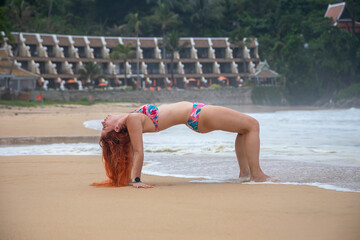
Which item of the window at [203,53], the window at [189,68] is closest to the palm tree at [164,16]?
the window at [203,53]

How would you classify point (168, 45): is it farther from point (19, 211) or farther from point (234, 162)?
point (19, 211)

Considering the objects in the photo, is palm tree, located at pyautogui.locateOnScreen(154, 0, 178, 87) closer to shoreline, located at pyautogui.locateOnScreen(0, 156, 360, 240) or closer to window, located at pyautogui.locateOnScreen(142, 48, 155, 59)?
window, located at pyautogui.locateOnScreen(142, 48, 155, 59)

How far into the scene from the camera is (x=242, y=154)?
577cm

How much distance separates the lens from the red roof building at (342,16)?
66062mm

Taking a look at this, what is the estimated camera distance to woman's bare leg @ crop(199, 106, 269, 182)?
5.40 metres

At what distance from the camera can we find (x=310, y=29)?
219ft

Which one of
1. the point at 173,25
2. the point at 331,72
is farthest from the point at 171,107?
the point at 173,25

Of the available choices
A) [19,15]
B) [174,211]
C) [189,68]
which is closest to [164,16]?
[189,68]

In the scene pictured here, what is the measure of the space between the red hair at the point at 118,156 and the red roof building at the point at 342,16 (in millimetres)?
64095

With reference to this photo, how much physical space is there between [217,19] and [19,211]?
229ft

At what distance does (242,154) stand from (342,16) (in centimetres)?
6457

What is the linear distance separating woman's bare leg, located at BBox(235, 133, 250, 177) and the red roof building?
63.5m

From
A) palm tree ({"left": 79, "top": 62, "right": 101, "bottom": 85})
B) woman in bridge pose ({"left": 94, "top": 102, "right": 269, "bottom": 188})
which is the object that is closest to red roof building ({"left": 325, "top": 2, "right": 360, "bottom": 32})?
palm tree ({"left": 79, "top": 62, "right": 101, "bottom": 85})

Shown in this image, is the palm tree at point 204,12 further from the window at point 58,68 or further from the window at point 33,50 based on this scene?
the window at point 33,50
